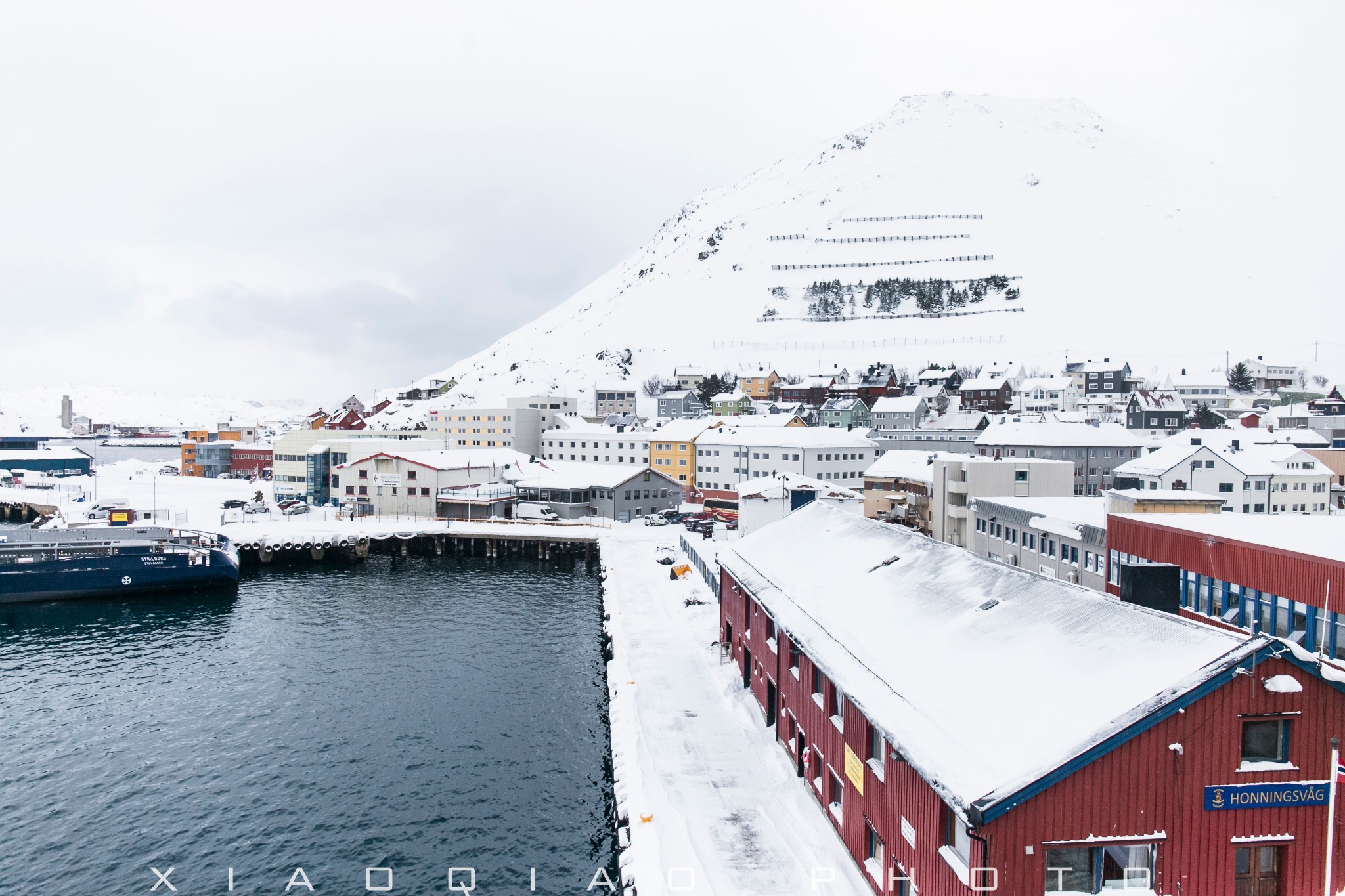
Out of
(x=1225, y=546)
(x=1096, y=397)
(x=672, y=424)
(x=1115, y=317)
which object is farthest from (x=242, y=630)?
(x=1115, y=317)

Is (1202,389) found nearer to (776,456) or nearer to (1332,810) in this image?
(776,456)

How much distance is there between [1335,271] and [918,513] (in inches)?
6879

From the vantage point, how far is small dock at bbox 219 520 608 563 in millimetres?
54812

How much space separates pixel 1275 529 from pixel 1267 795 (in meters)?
14.8

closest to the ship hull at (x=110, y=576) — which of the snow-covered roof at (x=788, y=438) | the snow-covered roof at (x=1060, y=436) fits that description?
the snow-covered roof at (x=788, y=438)

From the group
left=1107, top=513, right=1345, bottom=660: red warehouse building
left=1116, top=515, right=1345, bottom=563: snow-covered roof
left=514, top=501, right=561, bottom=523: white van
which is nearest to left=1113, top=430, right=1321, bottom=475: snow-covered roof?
left=1116, top=515, right=1345, bottom=563: snow-covered roof

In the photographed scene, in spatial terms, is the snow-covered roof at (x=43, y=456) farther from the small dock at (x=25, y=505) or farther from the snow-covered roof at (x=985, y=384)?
the snow-covered roof at (x=985, y=384)

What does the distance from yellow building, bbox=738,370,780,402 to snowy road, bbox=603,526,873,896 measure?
343 feet

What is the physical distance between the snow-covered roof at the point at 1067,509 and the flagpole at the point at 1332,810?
1854cm

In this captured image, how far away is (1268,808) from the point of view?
1034 centimetres

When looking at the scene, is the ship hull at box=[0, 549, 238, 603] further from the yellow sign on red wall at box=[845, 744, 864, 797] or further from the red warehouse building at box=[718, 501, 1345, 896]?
the red warehouse building at box=[718, 501, 1345, 896]

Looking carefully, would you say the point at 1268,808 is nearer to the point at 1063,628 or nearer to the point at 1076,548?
the point at 1063,628

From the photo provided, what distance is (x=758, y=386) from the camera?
438 feet

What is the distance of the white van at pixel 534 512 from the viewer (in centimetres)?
6381
